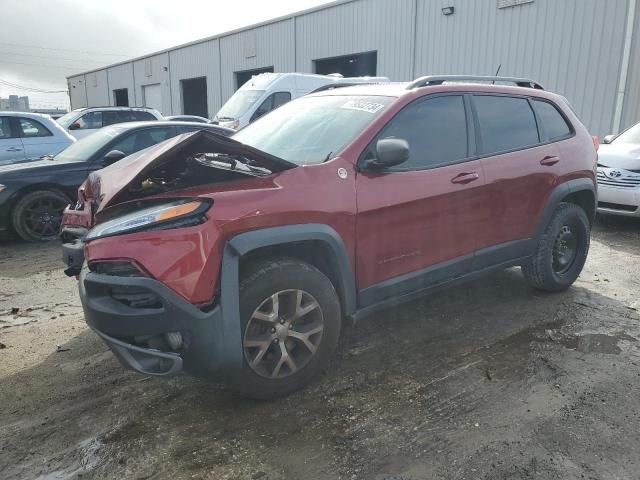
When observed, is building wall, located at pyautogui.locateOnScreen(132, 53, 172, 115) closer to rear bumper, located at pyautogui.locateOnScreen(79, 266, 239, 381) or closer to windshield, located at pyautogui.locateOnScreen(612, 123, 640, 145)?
windshield, located at pyautogui.locateOnScreen(612, 123, 640, 145)

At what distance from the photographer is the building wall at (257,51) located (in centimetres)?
2095

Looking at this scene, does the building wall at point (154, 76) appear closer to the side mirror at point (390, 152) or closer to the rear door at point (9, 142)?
the rear door at point (9, 142)

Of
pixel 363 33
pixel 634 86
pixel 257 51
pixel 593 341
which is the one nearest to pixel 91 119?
pixel 363 33

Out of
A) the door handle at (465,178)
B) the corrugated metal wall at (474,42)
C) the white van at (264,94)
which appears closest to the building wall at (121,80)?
the corrugated metal wall at (474,42)

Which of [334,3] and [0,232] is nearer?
[0,232]

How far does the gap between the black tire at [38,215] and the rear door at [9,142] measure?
310 centimetres

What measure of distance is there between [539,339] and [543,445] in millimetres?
1369

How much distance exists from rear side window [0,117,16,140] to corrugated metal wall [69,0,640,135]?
11.4 m

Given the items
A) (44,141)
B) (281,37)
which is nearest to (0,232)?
(44,141)

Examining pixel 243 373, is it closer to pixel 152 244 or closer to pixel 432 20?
pixel 152 244

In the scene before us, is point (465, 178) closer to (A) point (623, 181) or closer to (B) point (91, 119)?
(A) point (623, 181)

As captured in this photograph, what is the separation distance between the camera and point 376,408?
2867 mm

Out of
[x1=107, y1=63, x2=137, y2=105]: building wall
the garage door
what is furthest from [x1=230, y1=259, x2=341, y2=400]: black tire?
[x1=107, y1=63, x2=137, y2=105]: building wall

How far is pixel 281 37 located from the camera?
21172 mm
